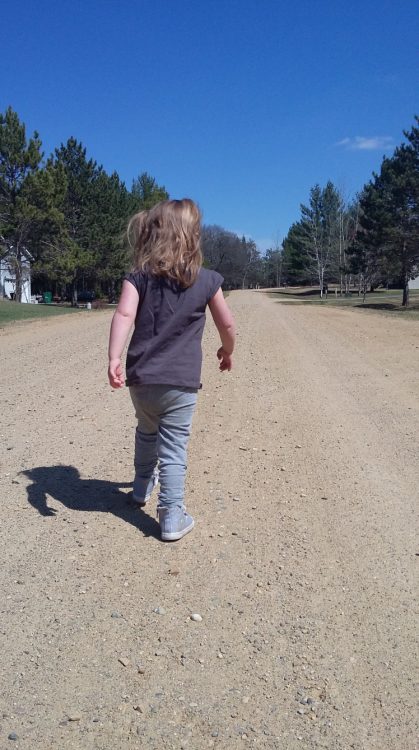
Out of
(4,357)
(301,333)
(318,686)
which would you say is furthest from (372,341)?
(318,686)

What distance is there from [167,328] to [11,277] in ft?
144

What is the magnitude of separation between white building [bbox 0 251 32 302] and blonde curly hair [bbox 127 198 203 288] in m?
33.8

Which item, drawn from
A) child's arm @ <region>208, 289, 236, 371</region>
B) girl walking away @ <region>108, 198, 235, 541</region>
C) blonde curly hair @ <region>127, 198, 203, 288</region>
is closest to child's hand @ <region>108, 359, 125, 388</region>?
girl walking away @ <region>108, 198, 235, 541</region>

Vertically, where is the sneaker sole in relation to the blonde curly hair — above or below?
below

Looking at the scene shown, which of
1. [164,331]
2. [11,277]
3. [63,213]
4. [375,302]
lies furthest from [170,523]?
[11,277]

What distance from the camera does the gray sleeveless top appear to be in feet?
10.3

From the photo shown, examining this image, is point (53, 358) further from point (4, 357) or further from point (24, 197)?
point (24, 197)

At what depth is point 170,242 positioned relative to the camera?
10.2 feet

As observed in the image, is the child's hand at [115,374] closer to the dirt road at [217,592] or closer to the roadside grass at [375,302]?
the dirt road at [217,592]

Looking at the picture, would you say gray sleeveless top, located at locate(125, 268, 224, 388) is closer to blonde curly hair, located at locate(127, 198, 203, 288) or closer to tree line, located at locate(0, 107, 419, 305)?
blonde curly hair, located at locate(127, 198, 203, 288)

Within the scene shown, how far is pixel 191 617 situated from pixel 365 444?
292cm

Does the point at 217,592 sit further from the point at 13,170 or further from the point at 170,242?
the point at 13,170

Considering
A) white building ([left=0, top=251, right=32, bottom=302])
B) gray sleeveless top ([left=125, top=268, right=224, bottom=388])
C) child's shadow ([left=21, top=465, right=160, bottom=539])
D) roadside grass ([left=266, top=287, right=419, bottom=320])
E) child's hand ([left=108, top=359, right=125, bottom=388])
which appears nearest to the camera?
child's hand ([left=108, top=359, right=125, bottom=388])

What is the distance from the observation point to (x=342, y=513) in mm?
3639
